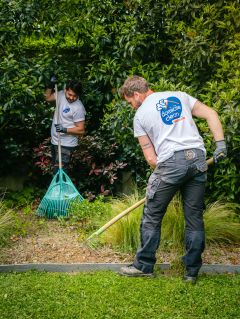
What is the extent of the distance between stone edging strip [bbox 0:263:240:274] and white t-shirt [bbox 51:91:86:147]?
2.30 meters

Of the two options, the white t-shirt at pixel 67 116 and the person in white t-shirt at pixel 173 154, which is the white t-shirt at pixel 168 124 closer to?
the person in white t-shirt at pixel 173 154

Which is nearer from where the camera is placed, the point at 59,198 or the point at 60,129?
the point at 59,198

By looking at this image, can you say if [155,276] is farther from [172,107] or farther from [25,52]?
[25,52]

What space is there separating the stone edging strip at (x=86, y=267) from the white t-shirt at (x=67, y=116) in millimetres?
2303

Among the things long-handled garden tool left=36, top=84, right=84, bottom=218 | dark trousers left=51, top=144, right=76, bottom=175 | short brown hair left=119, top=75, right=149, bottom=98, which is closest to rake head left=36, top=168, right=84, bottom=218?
long-handled garden tool left=36, top=84, right=84, bottom=218

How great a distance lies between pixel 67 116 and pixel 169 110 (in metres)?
2.70

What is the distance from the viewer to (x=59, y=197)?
705 centimetres

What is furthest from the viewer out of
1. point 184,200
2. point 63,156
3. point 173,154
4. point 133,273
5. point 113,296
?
point 63,156

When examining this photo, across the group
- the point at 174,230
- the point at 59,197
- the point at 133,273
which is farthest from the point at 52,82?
the point at 133,273

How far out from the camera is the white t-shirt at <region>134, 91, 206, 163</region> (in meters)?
4.89

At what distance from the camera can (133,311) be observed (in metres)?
4.45

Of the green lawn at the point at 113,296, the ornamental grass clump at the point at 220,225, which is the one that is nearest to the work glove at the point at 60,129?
the ornamental grass clump at the point at 220,225

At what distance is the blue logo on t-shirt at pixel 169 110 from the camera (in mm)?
A: 4895

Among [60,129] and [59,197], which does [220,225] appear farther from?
[60,129]
